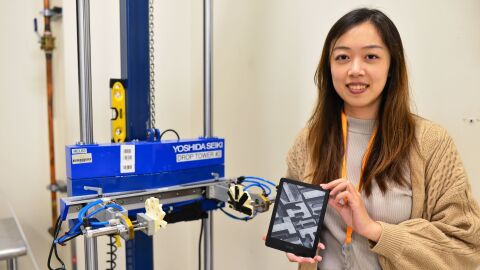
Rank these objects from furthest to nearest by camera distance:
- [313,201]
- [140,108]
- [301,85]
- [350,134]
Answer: [301,85]
[140,108]
[350,134]
[313,201]

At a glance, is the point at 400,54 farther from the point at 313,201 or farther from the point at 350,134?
the point at 313,201

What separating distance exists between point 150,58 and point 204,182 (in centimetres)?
44

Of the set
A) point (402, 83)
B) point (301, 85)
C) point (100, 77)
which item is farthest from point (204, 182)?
point (100, 77)

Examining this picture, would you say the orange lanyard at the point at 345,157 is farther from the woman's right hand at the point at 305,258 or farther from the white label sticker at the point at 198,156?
the white label sticker at the point at 198,156

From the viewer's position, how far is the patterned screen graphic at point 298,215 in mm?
897

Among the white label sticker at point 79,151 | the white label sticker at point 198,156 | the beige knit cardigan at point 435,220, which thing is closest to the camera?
the beige knit cardigan at point 435,220

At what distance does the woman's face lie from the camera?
36.1 inches

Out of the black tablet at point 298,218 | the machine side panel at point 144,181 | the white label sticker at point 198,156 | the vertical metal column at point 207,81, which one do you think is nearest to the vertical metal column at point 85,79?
the machine side panel at point 144,181

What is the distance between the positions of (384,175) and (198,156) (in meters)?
0.59

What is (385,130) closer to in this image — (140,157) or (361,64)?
(361,64)

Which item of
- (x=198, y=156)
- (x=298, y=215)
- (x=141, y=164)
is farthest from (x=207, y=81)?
(x=298, y=215)

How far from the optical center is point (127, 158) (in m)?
1.12

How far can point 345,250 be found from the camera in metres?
0.94

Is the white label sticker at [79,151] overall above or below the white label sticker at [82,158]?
above
